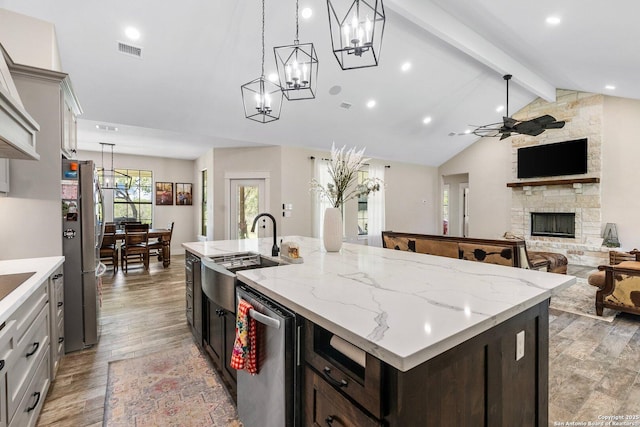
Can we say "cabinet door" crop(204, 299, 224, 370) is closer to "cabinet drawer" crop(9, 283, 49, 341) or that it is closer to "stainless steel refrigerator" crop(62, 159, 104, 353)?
"cabinet drawer" crop(9, 283, 49, 341)

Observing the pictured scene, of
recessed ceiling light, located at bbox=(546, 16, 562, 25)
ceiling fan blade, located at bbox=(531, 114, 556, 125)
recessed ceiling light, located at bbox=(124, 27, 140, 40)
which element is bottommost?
ceiling fan blade, located at bbox=(531, 114, 556, 125)

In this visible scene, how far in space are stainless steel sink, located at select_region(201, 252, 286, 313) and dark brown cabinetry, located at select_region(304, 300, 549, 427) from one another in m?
0.75

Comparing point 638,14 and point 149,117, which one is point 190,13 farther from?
point 638,14

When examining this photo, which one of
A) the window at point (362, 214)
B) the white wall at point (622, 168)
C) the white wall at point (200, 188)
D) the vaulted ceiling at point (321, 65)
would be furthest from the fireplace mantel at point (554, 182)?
the white wall at point (200, 188)

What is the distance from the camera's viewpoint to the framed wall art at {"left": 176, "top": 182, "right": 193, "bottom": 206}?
26.6 feet

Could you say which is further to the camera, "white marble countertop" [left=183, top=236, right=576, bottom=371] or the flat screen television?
the flat screen television

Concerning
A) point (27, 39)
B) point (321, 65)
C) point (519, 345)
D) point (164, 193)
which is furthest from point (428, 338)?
point (164, 193)

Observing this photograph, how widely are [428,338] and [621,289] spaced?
385 centimetres

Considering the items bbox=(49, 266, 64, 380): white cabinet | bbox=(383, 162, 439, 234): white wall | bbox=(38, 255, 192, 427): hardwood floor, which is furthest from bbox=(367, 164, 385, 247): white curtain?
bbox=(49, 266, 64, 380): white cabinet

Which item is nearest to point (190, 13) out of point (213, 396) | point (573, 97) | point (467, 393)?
point (213, 396)

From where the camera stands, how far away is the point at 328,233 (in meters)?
Result: 2.45

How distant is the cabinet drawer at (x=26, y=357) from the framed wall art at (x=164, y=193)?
6.43 metres

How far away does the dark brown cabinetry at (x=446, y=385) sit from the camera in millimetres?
868

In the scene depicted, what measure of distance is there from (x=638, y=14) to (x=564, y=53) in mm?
1452
